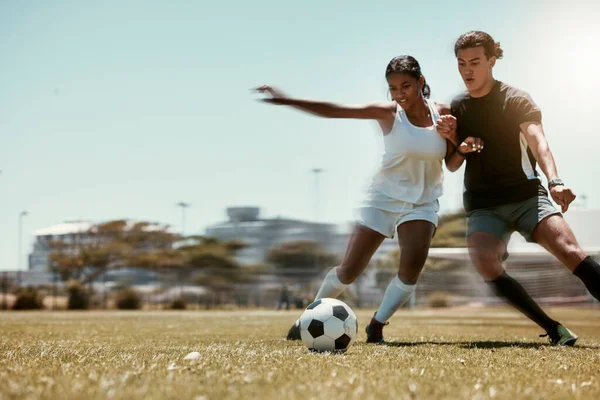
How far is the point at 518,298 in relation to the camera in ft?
20.5

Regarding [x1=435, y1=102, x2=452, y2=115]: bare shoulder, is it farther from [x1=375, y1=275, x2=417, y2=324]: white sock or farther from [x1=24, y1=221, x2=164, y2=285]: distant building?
[x1=24, y1=221, x2=164, y2=285]: distant building

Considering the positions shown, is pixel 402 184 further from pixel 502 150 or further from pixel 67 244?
pixel 67 244

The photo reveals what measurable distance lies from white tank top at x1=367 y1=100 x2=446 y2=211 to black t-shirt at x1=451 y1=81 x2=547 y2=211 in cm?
29

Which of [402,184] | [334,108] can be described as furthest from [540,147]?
[334,108]

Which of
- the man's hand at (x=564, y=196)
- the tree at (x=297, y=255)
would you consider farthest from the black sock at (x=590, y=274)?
the tree at (x=297, y=255)

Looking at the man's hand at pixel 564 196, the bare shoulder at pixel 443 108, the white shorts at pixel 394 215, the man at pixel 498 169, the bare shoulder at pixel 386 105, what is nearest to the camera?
the man's hand at pixel 564 196

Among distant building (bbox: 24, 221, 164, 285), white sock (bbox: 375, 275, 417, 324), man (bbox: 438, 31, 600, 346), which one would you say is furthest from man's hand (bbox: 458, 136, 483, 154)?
distant building (bbox: 24, 221, 164, 285)

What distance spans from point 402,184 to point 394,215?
28cm

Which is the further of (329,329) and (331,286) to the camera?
(331,286)

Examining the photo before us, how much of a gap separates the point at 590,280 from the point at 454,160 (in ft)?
4.88

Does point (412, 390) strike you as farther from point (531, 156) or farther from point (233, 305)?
point (233, 305)

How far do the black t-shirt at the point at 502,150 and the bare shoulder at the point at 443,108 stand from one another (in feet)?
0.95

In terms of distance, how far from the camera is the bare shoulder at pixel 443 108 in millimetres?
6422

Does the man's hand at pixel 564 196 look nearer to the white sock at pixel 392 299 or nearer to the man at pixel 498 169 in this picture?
the man at pixel 498 169
